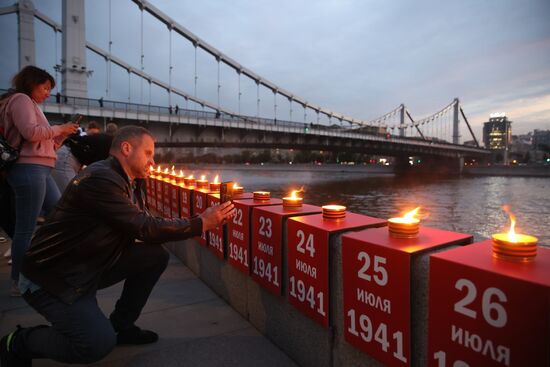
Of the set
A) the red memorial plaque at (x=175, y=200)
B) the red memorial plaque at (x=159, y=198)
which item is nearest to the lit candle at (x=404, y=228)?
the red memorial plaque at (x=175, y=200)

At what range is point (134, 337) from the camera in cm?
274

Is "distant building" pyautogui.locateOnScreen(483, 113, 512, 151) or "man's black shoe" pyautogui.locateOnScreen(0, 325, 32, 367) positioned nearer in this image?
"man's black shoe" pyautogui.locateOnScreen(0, 325, 32, 367)

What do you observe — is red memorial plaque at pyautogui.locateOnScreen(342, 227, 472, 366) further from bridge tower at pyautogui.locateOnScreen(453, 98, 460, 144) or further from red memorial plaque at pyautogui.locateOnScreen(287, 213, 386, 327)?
bridge tower at pyautogui.locateOnScreen(453, 98, 460, 144)

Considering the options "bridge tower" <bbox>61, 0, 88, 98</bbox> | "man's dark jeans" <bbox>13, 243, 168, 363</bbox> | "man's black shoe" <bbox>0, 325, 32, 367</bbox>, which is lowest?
"man's black shoe" <bbox>0, 325, 32, 367</bbox>

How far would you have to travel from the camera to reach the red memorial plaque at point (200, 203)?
391cm

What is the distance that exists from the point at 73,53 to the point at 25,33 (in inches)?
314

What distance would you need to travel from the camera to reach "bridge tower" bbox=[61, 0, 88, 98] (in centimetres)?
2750

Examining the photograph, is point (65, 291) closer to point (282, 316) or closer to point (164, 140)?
point (282, 316)

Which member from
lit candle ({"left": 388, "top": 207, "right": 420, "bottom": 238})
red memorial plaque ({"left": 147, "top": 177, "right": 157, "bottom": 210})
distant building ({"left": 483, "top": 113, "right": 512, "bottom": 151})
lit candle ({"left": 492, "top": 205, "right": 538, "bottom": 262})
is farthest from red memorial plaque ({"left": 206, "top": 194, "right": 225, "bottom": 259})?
distant building ({"left": 483, "top": 113, "right": 512, "bottom": 151})

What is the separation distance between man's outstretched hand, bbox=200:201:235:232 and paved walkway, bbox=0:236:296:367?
913 mm

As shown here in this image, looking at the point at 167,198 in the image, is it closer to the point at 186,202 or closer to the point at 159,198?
the point at 159,198

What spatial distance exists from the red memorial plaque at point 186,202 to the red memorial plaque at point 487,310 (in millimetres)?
3304

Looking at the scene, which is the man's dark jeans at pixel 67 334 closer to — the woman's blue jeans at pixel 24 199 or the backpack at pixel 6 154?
the woman's blue jeans at pixel 24 199

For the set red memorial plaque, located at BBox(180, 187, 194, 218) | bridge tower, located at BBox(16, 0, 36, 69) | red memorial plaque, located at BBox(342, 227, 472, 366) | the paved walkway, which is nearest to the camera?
red memorial plaque, located at BBox(342, 227, 472, 366)
